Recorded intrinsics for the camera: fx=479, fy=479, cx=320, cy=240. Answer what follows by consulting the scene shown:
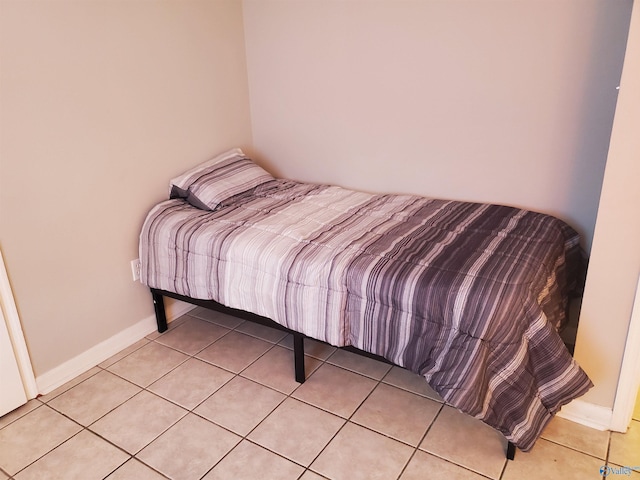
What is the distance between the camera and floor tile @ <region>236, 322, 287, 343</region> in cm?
254

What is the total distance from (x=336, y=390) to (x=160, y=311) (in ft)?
3.57

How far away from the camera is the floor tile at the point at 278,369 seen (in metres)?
2.16

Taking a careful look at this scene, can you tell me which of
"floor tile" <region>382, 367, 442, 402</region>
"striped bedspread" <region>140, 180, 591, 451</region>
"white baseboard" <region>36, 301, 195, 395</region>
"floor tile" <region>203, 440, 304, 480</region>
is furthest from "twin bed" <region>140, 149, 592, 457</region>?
"floor tile" <region>203, 440, 304, 480</region>

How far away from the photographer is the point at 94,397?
2.12m

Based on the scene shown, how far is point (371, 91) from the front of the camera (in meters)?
2.63

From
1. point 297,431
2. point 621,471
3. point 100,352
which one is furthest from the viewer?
point 100,352

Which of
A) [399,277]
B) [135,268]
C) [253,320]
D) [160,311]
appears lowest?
[160,311]

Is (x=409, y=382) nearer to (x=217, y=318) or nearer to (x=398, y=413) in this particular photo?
(x=398, y=413)

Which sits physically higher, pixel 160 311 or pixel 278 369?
pixel 160 311

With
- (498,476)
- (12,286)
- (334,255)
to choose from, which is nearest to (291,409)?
(334,255)

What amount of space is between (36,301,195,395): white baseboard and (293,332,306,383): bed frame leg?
95 centimetres

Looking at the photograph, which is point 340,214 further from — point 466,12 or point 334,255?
point 466,12

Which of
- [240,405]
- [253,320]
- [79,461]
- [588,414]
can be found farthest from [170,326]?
[588,414]

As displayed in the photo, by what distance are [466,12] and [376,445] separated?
77.1 inches
